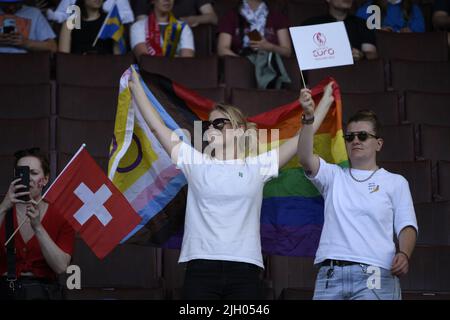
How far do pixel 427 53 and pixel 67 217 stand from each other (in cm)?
430

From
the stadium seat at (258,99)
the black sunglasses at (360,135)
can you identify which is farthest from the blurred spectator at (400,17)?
the black sunglasses at (360,135)

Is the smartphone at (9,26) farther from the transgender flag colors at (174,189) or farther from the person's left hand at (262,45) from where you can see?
the transgender flag colors at (174,189)

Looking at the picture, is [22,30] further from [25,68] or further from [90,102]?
[90,102]

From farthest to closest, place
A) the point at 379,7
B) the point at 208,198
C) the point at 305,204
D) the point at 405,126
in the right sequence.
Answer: the point at 379,7 → the point at 405,126 → the point at 305,204 → the point at 208,198

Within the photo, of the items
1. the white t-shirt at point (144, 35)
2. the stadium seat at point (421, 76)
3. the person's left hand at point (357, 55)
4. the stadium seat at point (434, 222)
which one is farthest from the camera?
the white t-shirt at point (144, 35)

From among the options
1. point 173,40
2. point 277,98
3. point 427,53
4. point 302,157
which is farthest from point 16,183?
point 427,53

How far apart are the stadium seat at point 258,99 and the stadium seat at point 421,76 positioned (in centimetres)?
99

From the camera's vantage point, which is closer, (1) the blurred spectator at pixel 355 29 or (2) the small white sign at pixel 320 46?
(2) the small white sign at pixel 320 46

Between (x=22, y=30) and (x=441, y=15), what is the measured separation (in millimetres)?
3544

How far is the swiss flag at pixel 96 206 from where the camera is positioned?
543cm

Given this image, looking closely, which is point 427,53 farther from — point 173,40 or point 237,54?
point 173,40

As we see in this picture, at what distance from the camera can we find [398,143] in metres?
7.38

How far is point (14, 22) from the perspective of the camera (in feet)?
27.2

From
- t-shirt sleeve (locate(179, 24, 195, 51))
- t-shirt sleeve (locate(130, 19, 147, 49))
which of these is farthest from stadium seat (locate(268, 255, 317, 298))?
t-shirt sleeve (locate(130, 19, 147, 49))
